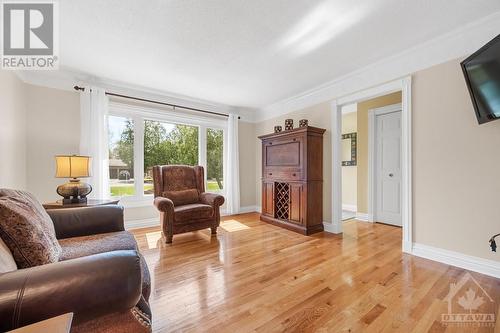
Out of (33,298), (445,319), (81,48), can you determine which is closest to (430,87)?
(445,319)

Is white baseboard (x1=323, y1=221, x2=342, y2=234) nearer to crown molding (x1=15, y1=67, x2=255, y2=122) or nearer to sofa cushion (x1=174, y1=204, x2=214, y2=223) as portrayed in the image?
sofa cushion (x1=174, y1=204, x2=214, y2=223)

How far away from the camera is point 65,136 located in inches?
123

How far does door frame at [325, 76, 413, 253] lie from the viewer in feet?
8.40

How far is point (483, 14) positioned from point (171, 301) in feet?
12.0

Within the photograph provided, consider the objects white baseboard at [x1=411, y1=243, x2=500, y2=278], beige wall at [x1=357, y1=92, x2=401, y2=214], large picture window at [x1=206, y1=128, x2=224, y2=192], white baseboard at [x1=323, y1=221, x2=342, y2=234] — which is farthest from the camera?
large picture window at [x1=206, y1=128, x2=224, y2=192]

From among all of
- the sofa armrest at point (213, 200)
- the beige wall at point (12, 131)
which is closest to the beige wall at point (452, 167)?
the sofa armrest at point (213, 200)

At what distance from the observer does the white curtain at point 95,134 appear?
3.14 metres

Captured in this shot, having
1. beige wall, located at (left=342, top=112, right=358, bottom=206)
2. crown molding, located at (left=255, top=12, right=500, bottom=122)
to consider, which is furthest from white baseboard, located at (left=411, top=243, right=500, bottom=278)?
beige wall, located at (left=342, top=112, right=358, bottom=206)

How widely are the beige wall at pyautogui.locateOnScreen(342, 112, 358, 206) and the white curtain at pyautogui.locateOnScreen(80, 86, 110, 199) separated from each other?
195 inches

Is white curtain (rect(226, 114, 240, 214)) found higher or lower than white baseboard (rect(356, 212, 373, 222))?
higher

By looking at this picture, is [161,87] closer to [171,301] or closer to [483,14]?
[171,301]

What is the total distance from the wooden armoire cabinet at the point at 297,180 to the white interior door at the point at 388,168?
4.15 feet

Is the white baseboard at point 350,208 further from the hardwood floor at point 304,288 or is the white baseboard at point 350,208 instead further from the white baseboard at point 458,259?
the white baseboard at point 458,259

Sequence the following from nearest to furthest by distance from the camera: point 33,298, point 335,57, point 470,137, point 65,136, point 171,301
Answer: point 33,298
point 171,301
point 470,137
point 335,57
point 65,136
